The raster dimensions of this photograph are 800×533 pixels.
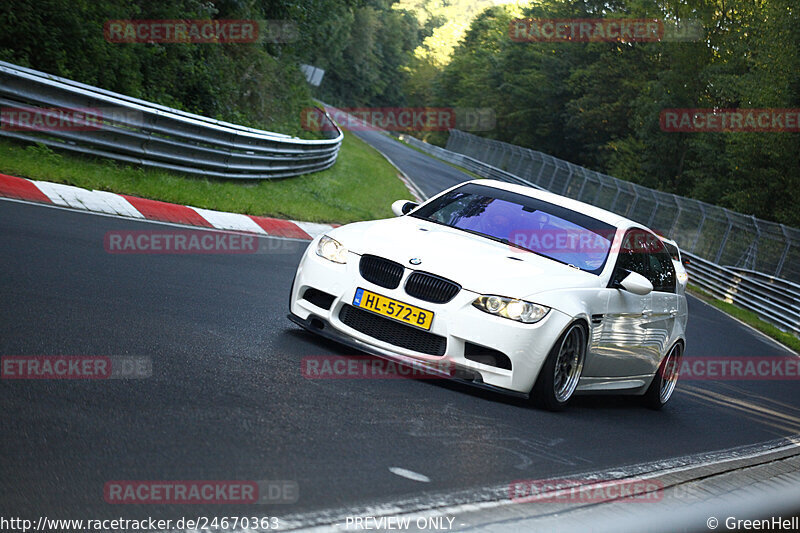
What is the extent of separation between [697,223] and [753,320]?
10771 millimetres

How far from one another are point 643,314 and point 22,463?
5.55 meters

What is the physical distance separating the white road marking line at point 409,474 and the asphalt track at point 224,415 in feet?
Answer: 0.12

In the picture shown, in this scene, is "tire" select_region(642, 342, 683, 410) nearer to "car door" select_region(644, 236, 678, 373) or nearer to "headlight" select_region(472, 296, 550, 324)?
"car door" select_region(644, 236, 678, 373)

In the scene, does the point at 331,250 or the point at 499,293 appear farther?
the point at 331,250

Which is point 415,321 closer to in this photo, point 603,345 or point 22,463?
point 603,345

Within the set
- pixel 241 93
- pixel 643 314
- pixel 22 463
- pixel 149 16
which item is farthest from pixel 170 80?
pixel 22 463

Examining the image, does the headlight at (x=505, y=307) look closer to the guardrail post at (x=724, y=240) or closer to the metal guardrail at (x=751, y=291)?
the metal guardrail at (x=751, y=291)

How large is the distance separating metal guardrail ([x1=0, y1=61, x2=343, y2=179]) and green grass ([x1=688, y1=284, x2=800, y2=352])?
1136 cm


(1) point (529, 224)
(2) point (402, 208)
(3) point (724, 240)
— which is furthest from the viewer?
(3) point (724, 240)

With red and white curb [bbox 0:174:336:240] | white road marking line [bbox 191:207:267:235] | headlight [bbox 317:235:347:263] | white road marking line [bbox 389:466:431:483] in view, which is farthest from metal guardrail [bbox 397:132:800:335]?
white road marking line [bbox 389:466:431:483]

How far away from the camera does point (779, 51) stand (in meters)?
38.6

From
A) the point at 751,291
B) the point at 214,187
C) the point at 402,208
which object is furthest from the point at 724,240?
the point at 402,208

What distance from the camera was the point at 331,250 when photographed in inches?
277

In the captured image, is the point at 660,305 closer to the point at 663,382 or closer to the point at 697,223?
the point at 663,382
